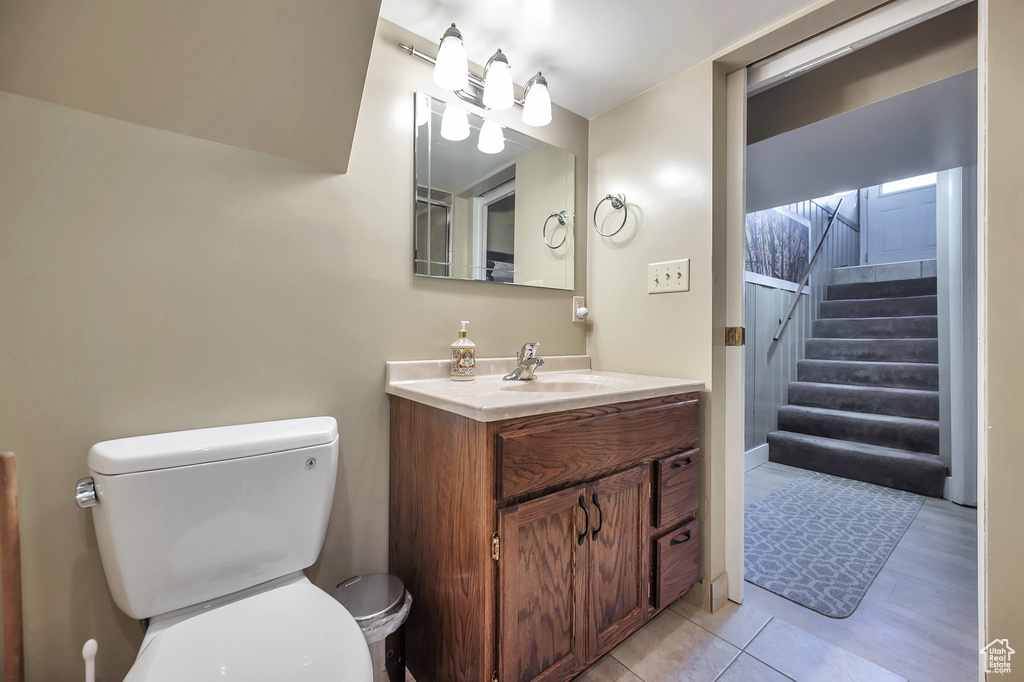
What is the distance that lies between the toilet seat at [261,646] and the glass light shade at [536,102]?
159 cm

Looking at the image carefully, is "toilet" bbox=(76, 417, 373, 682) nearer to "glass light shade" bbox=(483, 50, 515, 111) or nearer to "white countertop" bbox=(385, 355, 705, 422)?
"white countertop" bbox=(385, 355, 705, 422)

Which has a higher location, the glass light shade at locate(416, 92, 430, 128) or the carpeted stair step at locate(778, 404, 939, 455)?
the glass light shade at locate(416, 92, 430, 128)

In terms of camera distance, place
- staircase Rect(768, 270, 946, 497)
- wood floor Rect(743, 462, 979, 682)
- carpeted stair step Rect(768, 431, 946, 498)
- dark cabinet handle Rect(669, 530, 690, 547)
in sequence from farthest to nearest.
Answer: staircase Rect(768, 270, 946, 497)
carpeted stair step Rect(768, 431, 946, 498)
dark cabinet handle Rect(669, 530, 690, 547)
wood floor Rect(743, 462, 979, 682)

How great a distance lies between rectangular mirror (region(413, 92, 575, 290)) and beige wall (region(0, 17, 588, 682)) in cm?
8

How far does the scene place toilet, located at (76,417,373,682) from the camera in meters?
0.72

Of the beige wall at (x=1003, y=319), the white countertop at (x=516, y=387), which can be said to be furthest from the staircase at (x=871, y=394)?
the white countertop at (x=516, y=387)

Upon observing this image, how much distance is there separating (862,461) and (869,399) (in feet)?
2.39

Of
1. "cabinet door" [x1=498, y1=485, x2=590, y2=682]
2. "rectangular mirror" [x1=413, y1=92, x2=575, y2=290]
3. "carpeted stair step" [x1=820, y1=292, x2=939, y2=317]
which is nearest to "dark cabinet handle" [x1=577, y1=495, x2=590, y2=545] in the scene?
"cabinet door" [x1=498, y1=485, x2=590, y2=682]

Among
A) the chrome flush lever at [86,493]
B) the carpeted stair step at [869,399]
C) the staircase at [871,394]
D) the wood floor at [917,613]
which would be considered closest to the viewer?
the chrome flush lever at [86,493]

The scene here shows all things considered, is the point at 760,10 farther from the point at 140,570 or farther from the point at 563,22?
the point at 140,570

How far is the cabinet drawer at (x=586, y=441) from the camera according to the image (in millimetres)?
951

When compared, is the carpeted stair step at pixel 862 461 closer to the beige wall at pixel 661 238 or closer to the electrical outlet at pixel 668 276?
the beige wall at pixel 661 238

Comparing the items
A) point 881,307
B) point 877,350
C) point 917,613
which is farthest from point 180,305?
point 881,307

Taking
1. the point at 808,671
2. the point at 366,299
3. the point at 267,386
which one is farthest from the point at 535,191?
the point at 808,671
